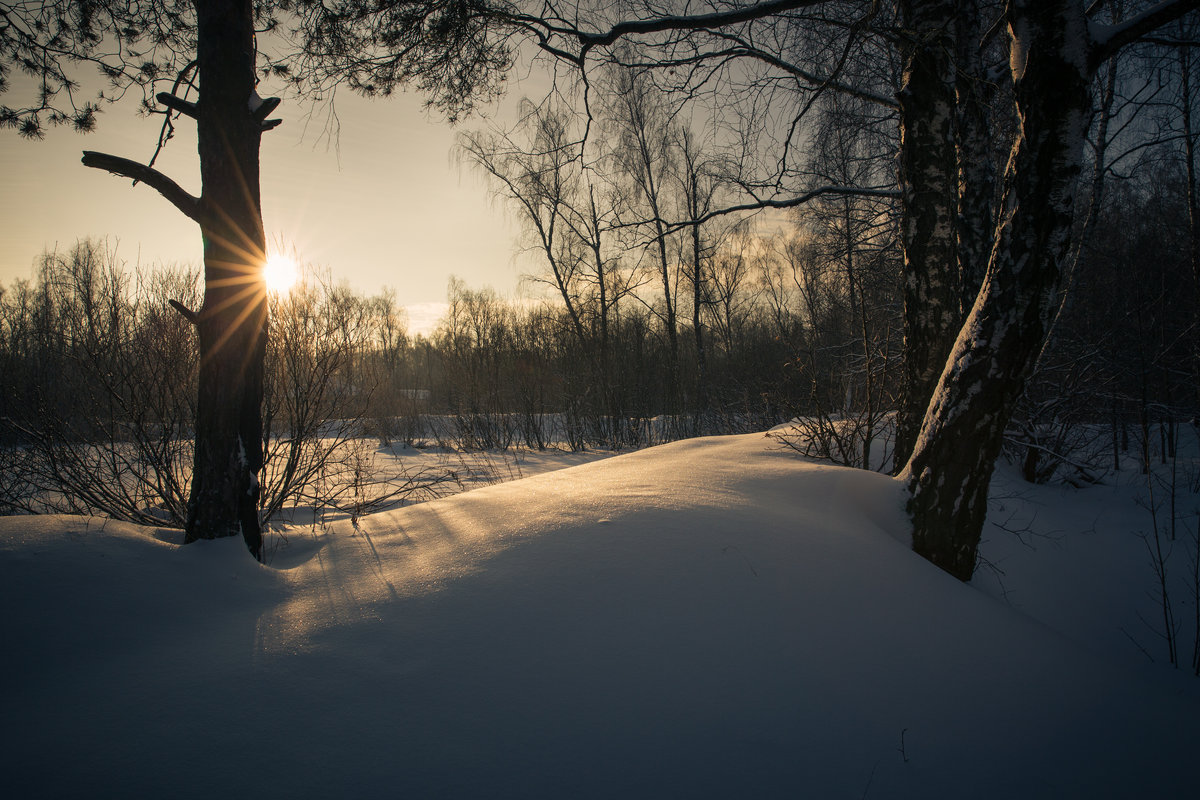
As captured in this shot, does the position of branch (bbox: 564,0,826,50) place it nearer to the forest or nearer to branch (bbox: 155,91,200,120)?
the forest

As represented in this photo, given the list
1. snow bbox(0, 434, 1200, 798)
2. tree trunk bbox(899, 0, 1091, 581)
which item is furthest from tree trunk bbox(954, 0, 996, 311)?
snow bbox(0, 434, 1200, 798)

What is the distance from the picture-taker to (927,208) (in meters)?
3.37

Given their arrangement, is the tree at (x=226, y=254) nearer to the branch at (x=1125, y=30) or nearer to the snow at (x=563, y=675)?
the snow at (x=563, y=675)

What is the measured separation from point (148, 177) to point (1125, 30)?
4721 mm

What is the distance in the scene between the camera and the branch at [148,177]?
8.23 ft

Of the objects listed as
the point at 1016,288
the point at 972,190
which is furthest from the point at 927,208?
the point at 1016,288

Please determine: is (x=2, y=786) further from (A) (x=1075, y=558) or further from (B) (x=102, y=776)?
(A) (x=1075, y=558)

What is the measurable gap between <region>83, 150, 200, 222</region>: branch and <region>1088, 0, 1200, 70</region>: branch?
4.43 m

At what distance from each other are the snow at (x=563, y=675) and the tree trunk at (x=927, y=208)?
67.7 inches

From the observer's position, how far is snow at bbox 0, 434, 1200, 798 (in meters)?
1.15

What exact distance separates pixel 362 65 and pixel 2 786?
4.02 metres

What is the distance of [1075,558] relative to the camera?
3818mm

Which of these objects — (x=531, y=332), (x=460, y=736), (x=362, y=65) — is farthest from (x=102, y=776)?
(x=531, y=332)

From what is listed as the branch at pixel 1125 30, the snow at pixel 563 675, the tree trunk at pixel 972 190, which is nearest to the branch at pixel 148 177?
the snow at pixel 563 675
